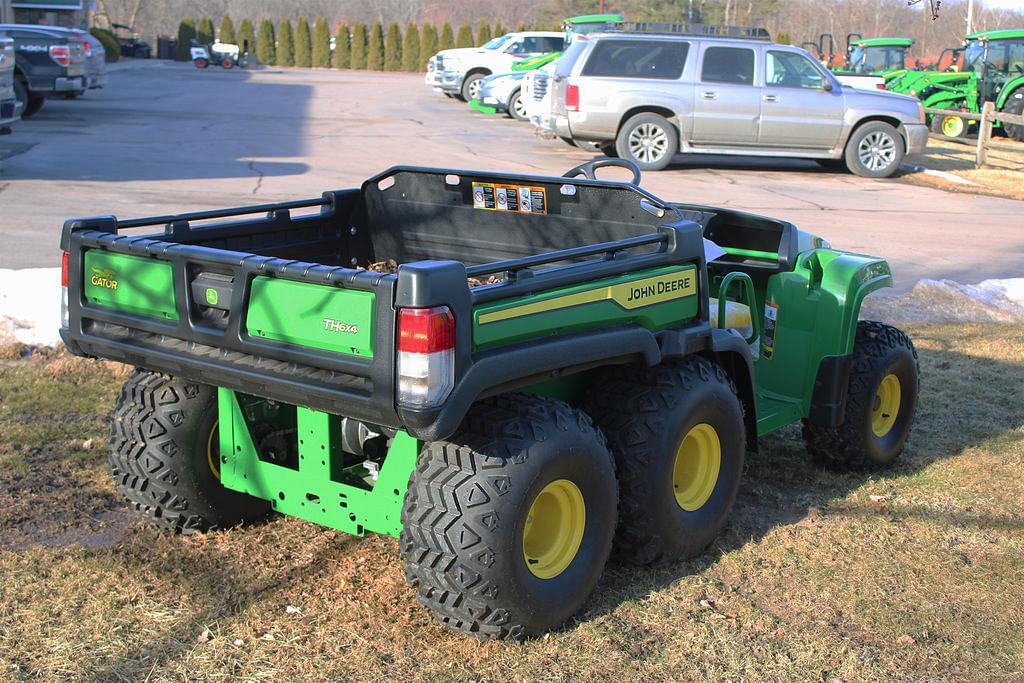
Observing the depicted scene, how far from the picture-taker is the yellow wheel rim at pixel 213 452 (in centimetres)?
451

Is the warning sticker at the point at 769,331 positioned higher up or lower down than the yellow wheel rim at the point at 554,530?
higher up

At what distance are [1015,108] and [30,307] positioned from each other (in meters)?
22.5

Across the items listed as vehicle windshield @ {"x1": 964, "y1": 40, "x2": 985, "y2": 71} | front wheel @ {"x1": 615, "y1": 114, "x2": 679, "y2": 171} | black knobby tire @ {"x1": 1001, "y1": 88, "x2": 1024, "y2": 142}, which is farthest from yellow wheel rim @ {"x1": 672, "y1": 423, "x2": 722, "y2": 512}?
vehicle windshield @ {"x1": 964, "y1": 40, "x2": 985, "y2": 71}

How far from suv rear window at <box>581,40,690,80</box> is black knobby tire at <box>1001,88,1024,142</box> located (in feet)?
34.7

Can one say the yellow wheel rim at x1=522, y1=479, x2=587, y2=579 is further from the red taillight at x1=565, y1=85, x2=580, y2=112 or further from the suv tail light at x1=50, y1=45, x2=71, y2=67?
the suv tail light at x1=50, y1=45, x2=71, y2=67

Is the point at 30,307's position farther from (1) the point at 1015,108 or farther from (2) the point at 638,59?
(1) the point at 1015,108

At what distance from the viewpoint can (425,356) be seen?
3.31 m

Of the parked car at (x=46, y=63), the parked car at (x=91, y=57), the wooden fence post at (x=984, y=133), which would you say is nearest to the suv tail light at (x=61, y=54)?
the parked car at (x=46, y=63)

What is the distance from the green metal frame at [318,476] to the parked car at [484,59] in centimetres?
2525

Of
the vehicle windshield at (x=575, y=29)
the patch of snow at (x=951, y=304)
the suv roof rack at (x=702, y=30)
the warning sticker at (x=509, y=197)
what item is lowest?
the patch of snow at (x=951, y=304)

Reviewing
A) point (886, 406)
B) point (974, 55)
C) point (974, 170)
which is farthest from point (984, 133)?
point (886, 406)

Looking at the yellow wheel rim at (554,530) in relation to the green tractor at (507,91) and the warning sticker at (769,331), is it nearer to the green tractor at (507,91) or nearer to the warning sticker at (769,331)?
the warning sticker at (769,331)

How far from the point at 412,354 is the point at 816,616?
73.6 inches

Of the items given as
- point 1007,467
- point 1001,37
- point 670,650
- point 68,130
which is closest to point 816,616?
point 670,650
